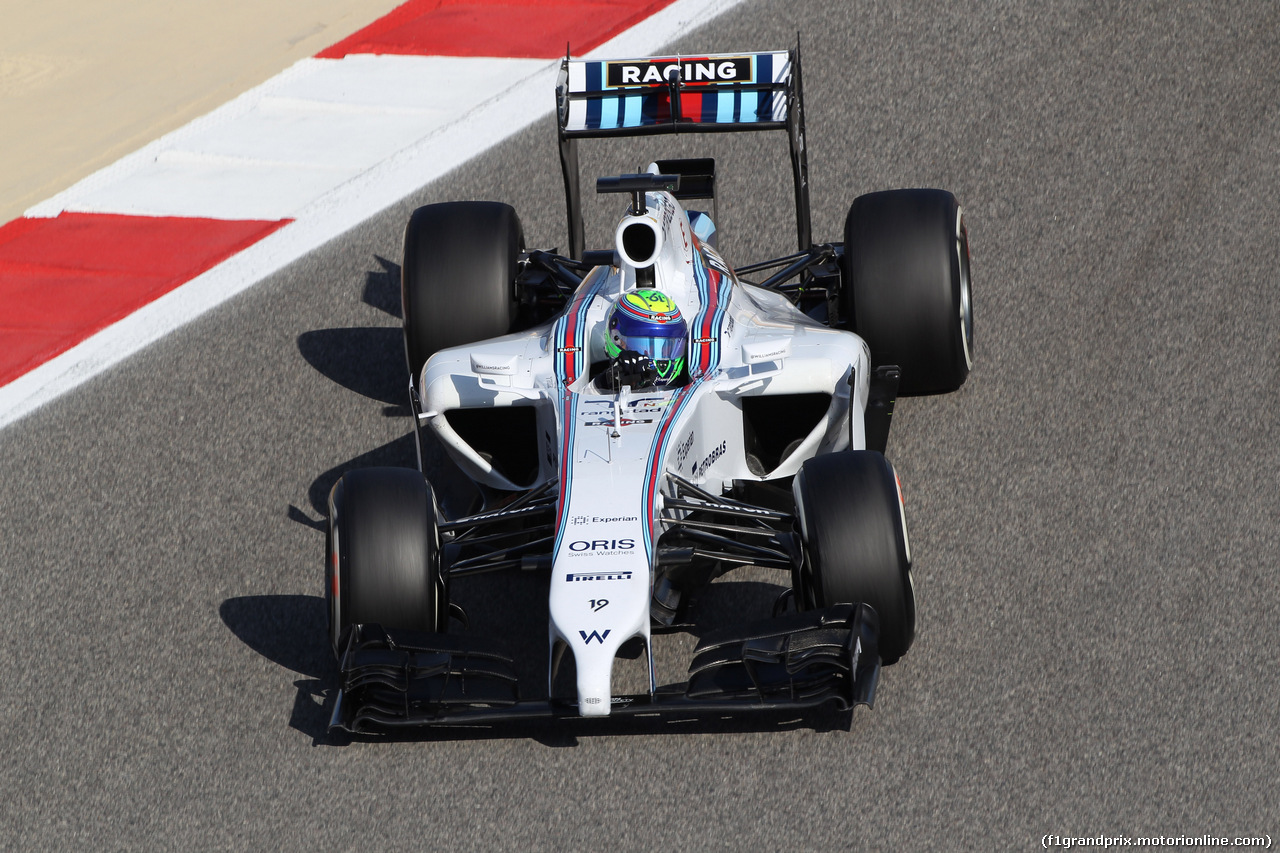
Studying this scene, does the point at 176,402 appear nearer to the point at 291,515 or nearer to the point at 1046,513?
the point at 291,515

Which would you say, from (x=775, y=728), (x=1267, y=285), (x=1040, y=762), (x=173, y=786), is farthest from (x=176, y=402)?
(x=1267, y=285)

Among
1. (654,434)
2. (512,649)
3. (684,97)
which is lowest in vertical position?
(512,649)

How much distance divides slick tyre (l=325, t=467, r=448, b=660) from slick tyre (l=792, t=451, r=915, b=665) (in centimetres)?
139

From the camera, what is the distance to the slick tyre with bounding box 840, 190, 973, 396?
309 inches

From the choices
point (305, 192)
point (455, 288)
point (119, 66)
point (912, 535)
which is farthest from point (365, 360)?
point (119, 66)

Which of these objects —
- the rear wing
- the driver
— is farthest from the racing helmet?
the rear wing

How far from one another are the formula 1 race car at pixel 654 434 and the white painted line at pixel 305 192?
2.17m

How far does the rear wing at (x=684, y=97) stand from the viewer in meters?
8.22

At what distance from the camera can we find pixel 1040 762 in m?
6.06

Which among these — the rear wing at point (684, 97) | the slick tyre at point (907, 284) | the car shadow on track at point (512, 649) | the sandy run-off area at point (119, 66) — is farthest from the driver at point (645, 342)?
the sandy run-off area at point (119, 66)

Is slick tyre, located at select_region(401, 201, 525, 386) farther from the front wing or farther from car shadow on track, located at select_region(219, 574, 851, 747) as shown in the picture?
the front wing

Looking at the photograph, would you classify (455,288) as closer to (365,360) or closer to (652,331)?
(365,360)

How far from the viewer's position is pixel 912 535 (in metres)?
7.41

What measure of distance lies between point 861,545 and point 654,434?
3.24 feet
